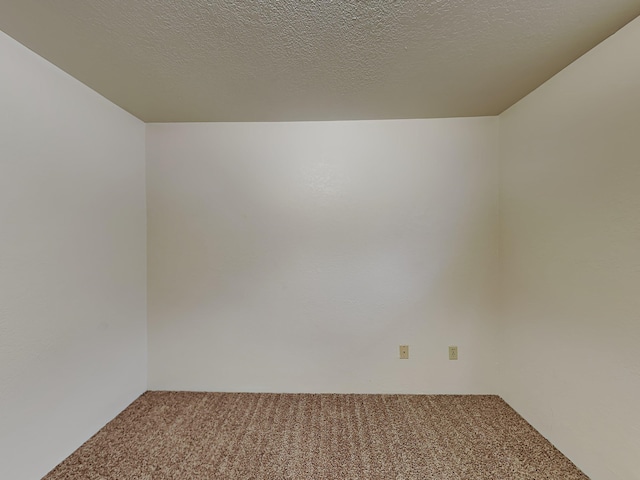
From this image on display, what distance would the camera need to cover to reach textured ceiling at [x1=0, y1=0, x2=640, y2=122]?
1.21 meters

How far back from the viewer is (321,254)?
2.47m

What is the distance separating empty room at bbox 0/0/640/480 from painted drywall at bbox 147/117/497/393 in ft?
0.06

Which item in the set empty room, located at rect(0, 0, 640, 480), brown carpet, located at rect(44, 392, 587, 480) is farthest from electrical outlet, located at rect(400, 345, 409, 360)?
brown carpet, located at rect(44, 392, 587, 480)

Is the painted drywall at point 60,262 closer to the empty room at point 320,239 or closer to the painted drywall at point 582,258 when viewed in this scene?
the empty room at point 320,239

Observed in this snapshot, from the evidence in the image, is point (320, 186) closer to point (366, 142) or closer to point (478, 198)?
point (366, 142)

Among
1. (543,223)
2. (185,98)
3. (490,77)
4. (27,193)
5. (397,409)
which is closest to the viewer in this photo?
(27,193)

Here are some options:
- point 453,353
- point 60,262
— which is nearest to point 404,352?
point 453,353

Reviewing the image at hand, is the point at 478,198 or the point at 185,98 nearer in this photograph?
the point at 185,98

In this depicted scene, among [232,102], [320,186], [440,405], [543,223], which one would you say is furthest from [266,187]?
[440,405]

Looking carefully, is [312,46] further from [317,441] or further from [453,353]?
[453,353]

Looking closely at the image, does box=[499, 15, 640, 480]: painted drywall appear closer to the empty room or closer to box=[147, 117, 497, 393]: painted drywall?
the empty room

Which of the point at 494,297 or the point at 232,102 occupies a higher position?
the point at 232,102

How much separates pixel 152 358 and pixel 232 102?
2163mm

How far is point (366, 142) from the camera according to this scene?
7.98ft
